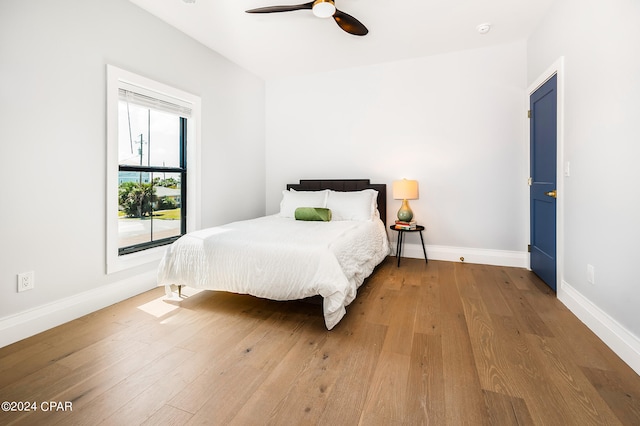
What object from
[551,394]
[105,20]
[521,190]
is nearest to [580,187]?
[521,190]

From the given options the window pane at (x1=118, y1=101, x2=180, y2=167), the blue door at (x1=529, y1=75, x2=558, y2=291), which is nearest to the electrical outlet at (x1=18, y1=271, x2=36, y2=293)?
the window pane at (x1=118, y1=101, x2=180, y2=167)

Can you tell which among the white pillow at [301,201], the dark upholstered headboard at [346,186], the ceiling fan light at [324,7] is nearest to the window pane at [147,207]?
the white pillow at [301,201]

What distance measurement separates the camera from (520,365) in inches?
66.6

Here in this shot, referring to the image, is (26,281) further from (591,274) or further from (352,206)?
Answer: (591,274)

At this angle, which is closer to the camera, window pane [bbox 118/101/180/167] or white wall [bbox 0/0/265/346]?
white wall [bbox 0/0/265/346]

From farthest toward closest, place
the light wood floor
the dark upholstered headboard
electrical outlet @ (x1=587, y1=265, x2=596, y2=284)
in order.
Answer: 1. the dark upholstered headboard
2. electrical outlet @ (x1=587, y1=265, x2=596, y2=284)
3. the light wood floor

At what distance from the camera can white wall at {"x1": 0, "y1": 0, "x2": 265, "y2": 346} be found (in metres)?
2.02

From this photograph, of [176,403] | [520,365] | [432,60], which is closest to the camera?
[176,403]

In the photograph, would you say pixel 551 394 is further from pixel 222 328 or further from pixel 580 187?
pixel 222 328

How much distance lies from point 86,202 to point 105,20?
1.56 metres

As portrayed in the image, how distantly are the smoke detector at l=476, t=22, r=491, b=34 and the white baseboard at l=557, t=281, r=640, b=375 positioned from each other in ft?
8.83

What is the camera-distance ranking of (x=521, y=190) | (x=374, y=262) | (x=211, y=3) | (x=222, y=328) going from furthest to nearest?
(x=521, y=190) → (x=374, y=262) → (x=211, y=3) → (x=222, y=328)

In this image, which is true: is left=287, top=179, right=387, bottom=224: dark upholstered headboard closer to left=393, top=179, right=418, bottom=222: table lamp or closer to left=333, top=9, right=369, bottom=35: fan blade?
left=393, top=179, right=418, bottom=222: table lamp

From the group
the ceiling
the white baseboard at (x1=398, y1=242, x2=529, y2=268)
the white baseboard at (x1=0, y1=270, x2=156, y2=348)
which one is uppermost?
the ceiling
